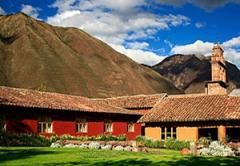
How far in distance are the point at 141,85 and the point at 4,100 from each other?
154m

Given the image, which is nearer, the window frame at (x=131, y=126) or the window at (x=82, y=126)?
the window at (x=82, y=126)

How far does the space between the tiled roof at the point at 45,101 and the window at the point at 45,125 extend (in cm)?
144

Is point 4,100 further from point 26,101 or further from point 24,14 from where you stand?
point 24,14

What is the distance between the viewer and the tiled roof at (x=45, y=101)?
109 feet

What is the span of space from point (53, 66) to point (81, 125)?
4276 inches

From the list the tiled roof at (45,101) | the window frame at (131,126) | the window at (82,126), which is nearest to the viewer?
the tiled roof at (45,101)

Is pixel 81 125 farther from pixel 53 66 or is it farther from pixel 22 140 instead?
pixel 53 66

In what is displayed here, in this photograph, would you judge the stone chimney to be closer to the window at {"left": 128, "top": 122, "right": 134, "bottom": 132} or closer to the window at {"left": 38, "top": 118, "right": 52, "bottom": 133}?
the window at {"left": 128, "top": 122, "right": 134, "bottom": 132}

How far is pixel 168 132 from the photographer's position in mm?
38594

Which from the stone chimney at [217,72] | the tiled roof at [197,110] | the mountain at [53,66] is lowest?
the tiled roof at [197,110]

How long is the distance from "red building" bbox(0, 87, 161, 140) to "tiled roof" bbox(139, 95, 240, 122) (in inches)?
192

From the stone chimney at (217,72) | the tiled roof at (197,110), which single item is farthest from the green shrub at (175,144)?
the stone chimney at (217,72)

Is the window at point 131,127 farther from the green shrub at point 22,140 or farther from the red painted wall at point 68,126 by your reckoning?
the green shrub at point 22,140

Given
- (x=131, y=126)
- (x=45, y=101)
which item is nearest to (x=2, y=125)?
(x=45, y=101)
